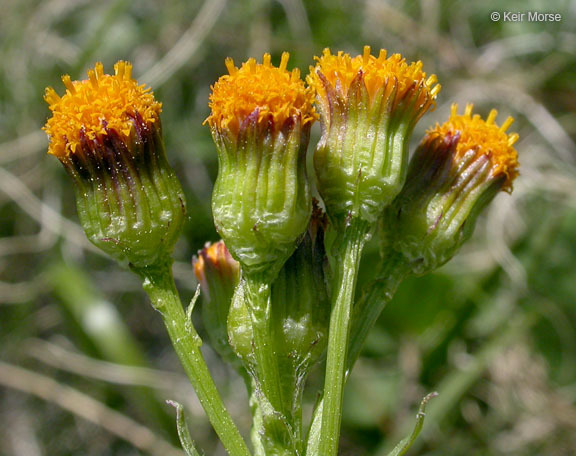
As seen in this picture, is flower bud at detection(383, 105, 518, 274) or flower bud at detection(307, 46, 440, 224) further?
flower bud at detection(383, 105, 518, 274)

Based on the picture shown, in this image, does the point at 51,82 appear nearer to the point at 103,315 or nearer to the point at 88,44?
the point at 88,44

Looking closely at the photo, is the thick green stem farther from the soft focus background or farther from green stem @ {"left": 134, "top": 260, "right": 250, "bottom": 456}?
the soft focus background

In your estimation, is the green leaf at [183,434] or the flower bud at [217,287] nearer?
the green leaf at [183,434]

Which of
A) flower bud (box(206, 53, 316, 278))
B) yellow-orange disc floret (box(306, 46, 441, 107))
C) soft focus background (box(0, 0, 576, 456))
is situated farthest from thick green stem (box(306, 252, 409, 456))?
soft focus background (box(0, 0, 576, 456))

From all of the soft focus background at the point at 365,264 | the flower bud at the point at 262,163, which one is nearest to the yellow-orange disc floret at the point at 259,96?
the flower bud at the point at 262,163

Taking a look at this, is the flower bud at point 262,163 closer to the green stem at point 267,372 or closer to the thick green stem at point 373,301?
the green stem at point 267,372

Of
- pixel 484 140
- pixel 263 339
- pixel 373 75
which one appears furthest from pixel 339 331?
pixel 484 140

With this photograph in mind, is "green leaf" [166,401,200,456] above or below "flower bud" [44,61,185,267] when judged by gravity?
below

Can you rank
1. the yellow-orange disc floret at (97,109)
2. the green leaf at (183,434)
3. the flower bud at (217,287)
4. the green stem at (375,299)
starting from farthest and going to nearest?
the flower bud at (217,287)
the green stem at (375,299)
the yellow-orange disc floret at (97,109)
the green leaf at (183,434)
